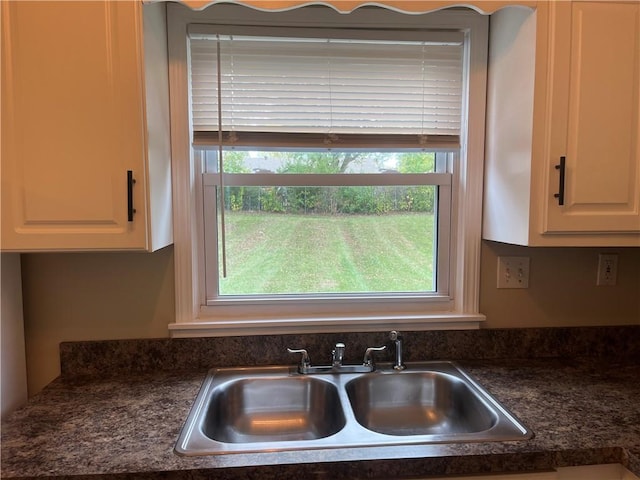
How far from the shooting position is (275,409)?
135 cm

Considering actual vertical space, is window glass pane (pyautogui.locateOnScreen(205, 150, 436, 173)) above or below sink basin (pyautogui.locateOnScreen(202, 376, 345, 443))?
above

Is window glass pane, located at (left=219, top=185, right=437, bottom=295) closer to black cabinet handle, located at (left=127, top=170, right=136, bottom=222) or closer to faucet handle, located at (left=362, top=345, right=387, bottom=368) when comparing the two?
faucet handle, located at (left=362, top=345, right=387, bottom=368)

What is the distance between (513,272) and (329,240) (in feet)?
2.33

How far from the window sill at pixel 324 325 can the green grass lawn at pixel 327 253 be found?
159mm

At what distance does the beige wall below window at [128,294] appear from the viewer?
1.37m

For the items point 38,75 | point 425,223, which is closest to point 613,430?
point 425,223

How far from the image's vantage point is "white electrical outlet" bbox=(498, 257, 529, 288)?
1.52 m

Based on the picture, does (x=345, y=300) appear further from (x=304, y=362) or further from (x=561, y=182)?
(x=561, y=182)

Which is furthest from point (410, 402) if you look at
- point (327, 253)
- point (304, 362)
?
point (327, 253)

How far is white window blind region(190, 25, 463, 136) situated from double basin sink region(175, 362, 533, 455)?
2.86 ft

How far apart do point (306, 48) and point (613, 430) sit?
147 centimetres

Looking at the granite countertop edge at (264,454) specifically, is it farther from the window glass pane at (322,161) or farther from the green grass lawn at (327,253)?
the window glass pane at (322,161)

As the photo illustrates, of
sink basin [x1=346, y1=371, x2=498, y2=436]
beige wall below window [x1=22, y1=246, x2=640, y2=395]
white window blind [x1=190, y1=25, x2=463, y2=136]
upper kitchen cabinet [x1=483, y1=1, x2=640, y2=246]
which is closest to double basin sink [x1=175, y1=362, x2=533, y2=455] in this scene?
sink basin [x1=346, y1=371, x2=498, y2=436]

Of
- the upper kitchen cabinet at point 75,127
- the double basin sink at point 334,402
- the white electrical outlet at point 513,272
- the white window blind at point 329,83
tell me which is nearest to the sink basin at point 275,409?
the double basin sink at point 334,402
